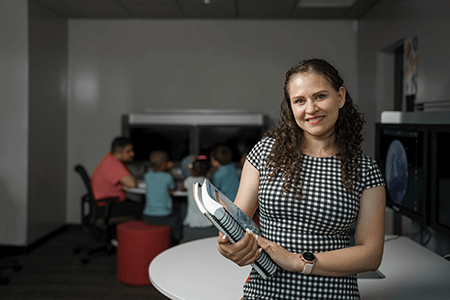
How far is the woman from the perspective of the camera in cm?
105

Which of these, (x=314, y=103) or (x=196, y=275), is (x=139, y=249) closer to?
(x=196, y=275)

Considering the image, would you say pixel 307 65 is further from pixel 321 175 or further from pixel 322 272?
pixel 322 272

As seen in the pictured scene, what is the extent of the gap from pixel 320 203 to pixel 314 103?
10.1 inches

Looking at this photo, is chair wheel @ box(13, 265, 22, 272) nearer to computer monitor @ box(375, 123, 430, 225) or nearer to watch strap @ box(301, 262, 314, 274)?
computer monitor @ box(375, 123, 430, 225)

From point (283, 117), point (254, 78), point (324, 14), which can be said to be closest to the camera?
point (283, 117)

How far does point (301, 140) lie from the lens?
1.16m

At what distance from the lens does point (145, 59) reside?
5102 millimetres

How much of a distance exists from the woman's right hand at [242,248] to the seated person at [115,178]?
3114mm

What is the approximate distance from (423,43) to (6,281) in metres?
3.75

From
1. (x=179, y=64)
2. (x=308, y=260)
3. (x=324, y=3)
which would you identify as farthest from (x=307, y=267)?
(x=179, y=64)

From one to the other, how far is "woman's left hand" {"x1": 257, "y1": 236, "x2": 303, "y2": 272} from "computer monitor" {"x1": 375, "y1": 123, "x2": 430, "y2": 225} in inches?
34.9

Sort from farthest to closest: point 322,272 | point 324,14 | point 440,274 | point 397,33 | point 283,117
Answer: point 324,14, point 397,33, point 440,274, point 283,117, point 322,272

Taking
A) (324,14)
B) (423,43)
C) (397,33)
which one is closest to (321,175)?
(423,43)

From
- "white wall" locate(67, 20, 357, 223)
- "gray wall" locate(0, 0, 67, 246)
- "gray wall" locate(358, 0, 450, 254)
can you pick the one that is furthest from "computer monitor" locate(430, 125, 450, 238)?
"gray wall" locate(0, 0, 67, 246)
